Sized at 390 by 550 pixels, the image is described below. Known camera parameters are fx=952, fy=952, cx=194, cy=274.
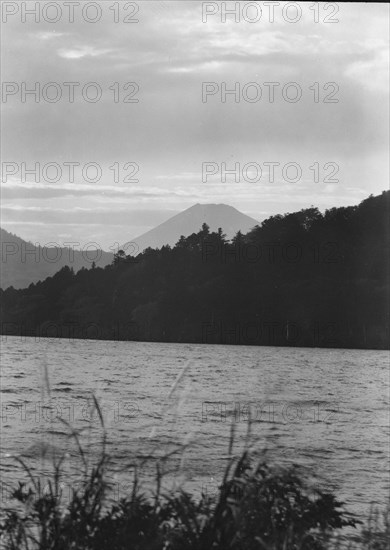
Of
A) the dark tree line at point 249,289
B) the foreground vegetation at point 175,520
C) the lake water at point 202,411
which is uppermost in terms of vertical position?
the dark tree line at point 249,289

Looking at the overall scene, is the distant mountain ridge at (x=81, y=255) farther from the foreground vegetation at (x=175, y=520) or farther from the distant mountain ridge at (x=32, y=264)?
the foreground vegetation at (x=175, y=520)

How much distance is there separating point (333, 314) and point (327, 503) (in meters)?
94.5

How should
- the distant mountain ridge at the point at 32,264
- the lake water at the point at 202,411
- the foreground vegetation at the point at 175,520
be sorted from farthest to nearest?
the distant mountain ridge at the point at 32,264
the lake water at the point at 202,411
the foreground vegetation at the point at 175,520

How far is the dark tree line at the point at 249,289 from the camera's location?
96.4 m

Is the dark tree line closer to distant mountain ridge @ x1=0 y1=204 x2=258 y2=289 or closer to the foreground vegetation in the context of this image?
distant mountain ridge @ x1=0 y1=204 x2=258 y2=289

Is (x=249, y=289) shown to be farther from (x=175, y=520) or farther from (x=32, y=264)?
(x=175, y=520)

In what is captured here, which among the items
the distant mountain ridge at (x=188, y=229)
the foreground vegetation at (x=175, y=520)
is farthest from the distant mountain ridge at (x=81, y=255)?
the foreground vegetation at (x=175, y=520)

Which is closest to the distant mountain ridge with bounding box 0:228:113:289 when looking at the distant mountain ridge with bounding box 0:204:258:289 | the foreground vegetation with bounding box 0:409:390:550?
the distant mountain ridge with bounding box 0:204:258:289

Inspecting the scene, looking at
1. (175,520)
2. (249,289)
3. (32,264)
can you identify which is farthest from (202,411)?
(32,264)

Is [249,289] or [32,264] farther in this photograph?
[32,264]

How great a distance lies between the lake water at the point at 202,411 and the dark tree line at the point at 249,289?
746 centimetres

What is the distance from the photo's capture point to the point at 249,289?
97438 mm

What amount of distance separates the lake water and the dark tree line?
7465mm

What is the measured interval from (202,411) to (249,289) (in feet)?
197
